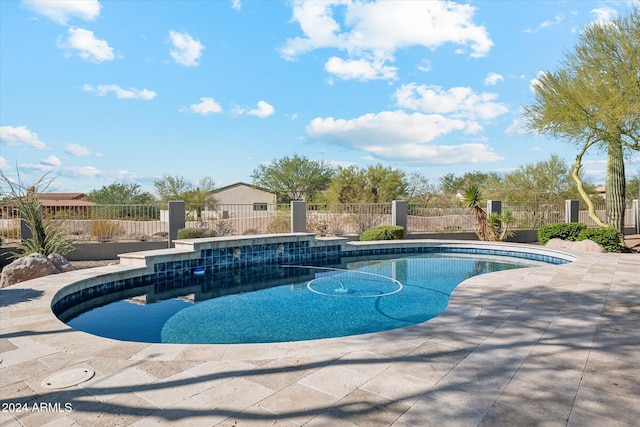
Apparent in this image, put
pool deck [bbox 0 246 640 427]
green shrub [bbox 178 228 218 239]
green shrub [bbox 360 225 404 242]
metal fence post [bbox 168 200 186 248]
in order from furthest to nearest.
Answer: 1. green shrub [bbox 360 225 404 242]
2. metal fence post [bbox 168 200 186 248]
3. green shrub [bbox 178 228 218 239]
4. pool deck [bbox 0 246 640 427]

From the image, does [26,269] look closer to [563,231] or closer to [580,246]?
[580,246]

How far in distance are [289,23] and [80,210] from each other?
858 cm

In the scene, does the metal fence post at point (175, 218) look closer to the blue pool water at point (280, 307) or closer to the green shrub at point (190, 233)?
the green shrub at point (190, 233)

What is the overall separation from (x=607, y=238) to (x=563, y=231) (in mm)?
1281

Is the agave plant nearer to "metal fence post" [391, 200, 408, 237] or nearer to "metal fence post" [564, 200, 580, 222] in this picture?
"metal fence post" [391, 200, 408, 237]

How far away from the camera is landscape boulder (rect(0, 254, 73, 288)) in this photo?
6477 mm

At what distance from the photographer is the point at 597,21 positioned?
12.0 meters

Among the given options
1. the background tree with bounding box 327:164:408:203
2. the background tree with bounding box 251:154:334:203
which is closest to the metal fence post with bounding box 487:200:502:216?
the background tree with bounding box 327:164:408:203

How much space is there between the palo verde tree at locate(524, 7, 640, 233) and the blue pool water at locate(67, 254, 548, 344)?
7587 millimetres

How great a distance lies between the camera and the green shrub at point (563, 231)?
1175 centimetres

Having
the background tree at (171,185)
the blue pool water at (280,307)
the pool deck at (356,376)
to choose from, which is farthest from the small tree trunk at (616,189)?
the background tree at (171,185)

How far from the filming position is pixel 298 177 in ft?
125

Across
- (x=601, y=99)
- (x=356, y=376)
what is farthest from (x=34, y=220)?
(x=601, y=99)

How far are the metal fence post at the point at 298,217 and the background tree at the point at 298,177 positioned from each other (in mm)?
24347
